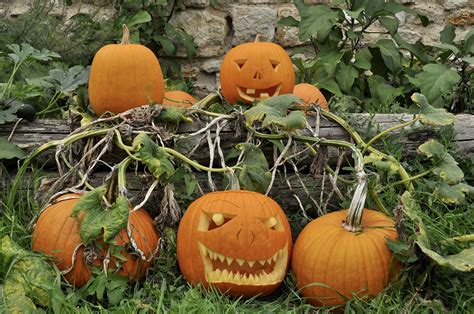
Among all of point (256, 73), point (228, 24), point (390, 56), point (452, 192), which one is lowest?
point (228, 24)

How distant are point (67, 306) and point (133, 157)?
2.17 ft

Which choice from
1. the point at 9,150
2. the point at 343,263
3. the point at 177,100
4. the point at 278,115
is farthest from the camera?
the point at 177,100

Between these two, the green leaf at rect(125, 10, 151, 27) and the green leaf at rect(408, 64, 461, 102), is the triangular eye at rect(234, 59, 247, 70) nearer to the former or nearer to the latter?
the green leaf at rect(408, 64, 461, 102)

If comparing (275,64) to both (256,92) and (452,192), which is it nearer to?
(256,92)

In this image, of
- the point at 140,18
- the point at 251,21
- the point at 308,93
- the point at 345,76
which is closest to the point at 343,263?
the point at 308,93

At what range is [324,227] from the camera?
260cm

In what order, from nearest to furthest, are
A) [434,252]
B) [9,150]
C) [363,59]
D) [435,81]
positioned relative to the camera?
[434,252]
[9,150]
[435,81]
[363,59]

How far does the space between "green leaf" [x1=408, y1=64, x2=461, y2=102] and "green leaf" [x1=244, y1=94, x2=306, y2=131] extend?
1.46m

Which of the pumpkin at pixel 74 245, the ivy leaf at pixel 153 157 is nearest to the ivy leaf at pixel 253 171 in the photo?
the ivy leaf at pixel 153 157

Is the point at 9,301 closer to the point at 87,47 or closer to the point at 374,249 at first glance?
the point at 374,249

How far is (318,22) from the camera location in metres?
4.42

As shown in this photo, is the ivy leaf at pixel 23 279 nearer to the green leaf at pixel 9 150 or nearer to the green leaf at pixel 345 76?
the green leaf at pixel 9 150

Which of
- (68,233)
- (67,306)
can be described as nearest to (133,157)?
(68,233)

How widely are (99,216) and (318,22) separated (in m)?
2.44
